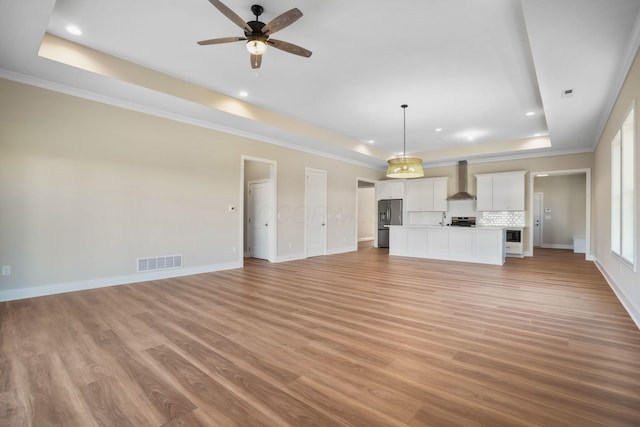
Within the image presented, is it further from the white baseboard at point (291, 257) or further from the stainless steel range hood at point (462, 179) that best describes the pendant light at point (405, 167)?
the stainless steel range hood at point (462, 179)

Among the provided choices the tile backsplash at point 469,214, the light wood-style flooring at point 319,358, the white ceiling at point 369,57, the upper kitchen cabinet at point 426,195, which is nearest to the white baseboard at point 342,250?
the tile backsplash at point 469,214

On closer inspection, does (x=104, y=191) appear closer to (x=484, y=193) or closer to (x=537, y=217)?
(x=484, y=193)

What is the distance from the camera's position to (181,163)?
5434 millimetres

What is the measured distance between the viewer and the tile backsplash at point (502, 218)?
8.62m

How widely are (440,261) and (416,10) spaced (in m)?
5.80

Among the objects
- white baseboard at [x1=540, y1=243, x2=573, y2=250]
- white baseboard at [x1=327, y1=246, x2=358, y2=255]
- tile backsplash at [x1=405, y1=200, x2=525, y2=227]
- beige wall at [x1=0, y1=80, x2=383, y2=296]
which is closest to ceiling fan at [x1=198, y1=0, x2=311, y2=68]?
beige wall at [x1=0, y1=80, x2=383, y2=296]

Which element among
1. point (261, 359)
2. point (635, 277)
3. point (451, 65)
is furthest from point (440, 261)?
point (261, 359)

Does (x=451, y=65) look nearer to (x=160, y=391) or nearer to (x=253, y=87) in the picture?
(x=253, y=87)

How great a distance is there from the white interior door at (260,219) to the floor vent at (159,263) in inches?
90.9

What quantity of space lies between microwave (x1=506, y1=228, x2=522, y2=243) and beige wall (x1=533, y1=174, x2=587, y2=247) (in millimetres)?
3393

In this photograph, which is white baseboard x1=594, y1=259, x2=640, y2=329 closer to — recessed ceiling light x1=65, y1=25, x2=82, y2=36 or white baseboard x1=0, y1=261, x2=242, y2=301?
white baseboard x1=0, y1=261, x2=242, y2=301

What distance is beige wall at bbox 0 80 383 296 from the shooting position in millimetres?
3877

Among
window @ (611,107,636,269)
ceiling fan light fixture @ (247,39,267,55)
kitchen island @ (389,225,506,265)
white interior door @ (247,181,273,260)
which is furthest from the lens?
white interior door @ (247,181,273,260)

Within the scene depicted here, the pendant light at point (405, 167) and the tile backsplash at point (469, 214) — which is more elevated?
the pendant light at point (405, 167)
